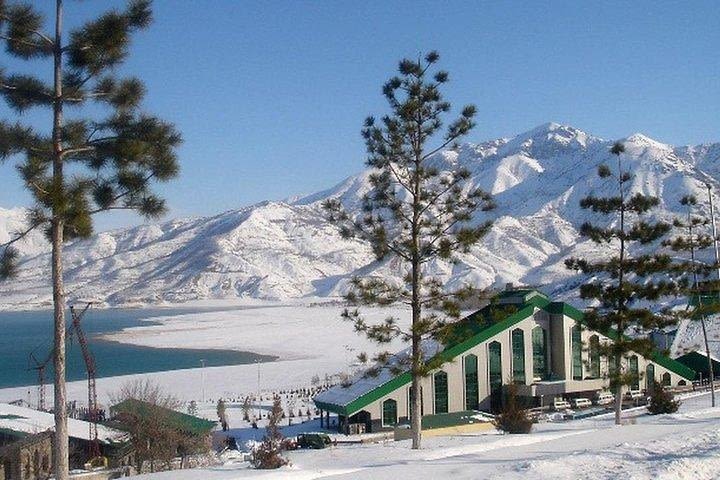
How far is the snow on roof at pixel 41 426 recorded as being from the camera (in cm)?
2947

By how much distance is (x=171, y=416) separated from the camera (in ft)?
86.1

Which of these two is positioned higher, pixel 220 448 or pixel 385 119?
pixel 385 119

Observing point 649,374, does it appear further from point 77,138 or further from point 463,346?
point 77,138

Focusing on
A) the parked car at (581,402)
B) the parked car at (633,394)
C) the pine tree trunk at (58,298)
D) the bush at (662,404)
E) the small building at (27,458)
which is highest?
the pine tree trunk at (58,298)

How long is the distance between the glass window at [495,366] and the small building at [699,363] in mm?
14544

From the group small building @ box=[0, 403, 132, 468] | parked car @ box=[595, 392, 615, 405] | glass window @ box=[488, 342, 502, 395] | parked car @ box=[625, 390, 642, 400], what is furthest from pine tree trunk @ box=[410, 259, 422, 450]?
parked car @ box=[625, 390, 642, 400]

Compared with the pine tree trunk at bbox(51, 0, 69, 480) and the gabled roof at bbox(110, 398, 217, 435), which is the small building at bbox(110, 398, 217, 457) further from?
the pine tree trunk at bbox(51, 0, 69, 480)

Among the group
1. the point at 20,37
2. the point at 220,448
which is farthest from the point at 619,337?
the point at 20,37

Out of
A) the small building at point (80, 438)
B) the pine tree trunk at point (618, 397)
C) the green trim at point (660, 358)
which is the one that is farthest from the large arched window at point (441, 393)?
the small building at point (80, 438)

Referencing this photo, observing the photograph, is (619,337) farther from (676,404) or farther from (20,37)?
(20,37)

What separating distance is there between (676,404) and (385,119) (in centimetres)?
1391

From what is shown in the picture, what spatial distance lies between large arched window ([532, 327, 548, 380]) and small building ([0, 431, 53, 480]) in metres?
19.9

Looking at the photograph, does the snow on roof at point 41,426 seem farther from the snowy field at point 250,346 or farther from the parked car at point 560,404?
the parked car at point 560,404

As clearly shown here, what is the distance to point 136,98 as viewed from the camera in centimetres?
1248
